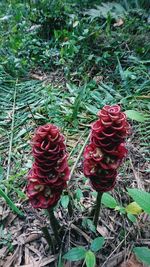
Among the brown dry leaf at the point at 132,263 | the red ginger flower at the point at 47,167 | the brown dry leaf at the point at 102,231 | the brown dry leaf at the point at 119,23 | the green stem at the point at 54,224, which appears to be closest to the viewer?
the red ginger flower at the point at 47,167

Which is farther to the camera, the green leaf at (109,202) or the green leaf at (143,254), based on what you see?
the green leaf at (109,202)

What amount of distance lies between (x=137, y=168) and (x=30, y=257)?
81 cm

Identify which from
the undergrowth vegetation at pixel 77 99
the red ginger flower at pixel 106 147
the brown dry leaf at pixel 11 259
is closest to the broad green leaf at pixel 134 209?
the undergrowth vegetation at pixel 77 99

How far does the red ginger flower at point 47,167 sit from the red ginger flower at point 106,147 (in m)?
0.12

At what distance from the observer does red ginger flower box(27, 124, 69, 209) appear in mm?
1307

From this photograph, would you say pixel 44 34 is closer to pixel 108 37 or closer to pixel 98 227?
pixel 108 37

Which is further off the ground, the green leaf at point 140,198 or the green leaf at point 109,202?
the green leaf at point 140,198

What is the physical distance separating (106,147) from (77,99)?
1.24m

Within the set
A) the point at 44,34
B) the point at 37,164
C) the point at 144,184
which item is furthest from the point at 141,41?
the point at 37,164

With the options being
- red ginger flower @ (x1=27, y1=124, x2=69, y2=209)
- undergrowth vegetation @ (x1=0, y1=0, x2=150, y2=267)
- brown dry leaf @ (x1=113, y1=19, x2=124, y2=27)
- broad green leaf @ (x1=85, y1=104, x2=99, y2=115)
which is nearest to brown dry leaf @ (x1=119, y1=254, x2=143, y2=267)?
undergrowth vegetation @ (x1=0, y1=0, x2=150, y2=267)

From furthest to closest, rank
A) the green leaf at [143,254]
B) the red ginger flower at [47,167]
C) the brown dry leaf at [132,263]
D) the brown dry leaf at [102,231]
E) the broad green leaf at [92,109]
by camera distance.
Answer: the broad green leaf at [92,109], the brown dry leaf at [102,231], the brown dry leaf at [132,263], the green leaf at [143,254], the red ginger flower at [47,167]

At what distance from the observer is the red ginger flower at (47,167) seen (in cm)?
131

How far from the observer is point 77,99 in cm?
256

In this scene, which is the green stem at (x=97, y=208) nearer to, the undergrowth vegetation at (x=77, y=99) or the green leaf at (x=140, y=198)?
the undergrowth vegetation at (x=77, y=99)
